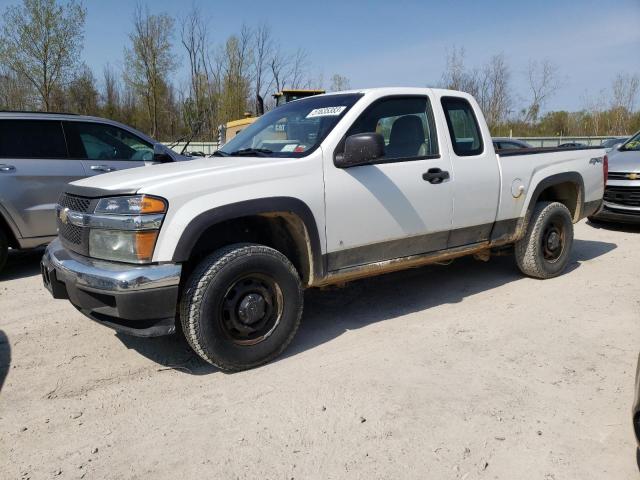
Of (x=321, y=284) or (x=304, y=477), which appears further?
(x=321, y=284)

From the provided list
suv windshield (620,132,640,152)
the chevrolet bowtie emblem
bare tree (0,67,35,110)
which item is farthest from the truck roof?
bare tree (0,67,35,110)

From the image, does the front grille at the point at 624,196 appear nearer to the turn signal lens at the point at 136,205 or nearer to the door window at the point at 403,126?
the door window at the point at 403,126

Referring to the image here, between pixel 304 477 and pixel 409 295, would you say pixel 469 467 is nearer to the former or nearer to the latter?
pixel 304 477

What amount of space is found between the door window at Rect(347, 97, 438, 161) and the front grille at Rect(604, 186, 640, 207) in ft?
16.7

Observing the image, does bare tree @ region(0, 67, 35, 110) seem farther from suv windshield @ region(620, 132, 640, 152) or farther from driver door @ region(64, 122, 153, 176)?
suv windshield @ region(620, 132, 640, 152)

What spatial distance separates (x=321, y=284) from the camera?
11.7ft

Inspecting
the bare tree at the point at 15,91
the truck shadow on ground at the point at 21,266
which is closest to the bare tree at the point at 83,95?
the bare tree at the point at 15,91

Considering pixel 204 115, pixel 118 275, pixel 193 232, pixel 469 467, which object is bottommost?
pixel 469 467

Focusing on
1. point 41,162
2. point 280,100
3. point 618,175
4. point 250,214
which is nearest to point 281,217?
point 250,214

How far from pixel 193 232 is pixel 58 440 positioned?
129cm

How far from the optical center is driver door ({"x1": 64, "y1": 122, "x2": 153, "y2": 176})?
5.97m

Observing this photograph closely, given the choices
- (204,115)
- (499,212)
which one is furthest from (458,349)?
(204,115)

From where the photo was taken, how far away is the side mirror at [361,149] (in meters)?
3.27

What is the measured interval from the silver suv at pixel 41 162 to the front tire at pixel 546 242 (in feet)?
12.7
